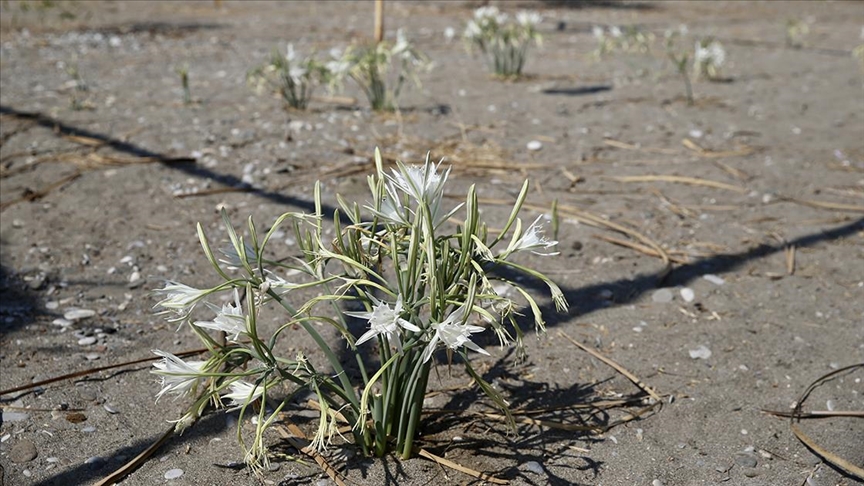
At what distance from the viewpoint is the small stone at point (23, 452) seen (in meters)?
2.00

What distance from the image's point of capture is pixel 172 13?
11.3m

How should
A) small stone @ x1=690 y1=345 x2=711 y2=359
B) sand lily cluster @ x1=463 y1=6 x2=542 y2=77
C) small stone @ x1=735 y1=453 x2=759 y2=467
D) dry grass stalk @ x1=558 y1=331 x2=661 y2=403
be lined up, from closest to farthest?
small stone @ x1=735 y1=453 x2=759 y2=467, dry grass stalk @ x1=558 y1=331 x2=661 y2=403, small stone @ x1=690 y1=345 x2=711 y2=359, sand lily cluster @ x1=463 y1=6 x2=542 y2=77

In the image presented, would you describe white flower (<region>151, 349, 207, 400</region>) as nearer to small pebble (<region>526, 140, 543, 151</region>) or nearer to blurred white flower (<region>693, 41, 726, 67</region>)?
small pebble (<region>526, 140, 543, 151</region>)

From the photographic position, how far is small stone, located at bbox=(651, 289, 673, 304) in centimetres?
300

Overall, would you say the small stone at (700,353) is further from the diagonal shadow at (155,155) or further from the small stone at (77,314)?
the small stone at (77,314)

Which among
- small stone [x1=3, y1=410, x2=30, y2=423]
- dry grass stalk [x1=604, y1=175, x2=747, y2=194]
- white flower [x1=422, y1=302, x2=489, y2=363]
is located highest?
white flower [x1=422, y1=302, x2=489, y2=363]

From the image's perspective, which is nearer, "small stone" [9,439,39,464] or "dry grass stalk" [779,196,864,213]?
"small stone" [9,439,39,464]

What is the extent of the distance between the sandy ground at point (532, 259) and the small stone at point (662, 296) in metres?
0.02

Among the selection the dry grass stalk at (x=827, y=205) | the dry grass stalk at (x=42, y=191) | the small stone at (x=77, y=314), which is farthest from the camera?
the dry grass stalk at (x=827, y=205)

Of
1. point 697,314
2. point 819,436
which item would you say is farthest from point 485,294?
point 697,314

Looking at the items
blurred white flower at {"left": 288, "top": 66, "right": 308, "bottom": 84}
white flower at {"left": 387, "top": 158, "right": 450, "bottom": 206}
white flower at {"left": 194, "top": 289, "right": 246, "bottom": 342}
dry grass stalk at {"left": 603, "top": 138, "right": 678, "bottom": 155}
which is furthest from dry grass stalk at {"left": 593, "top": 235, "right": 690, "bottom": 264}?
blurred white flower at {"left": 288, "top": 66, "right": 308, "bottom": 84}

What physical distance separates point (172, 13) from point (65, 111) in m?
6.79

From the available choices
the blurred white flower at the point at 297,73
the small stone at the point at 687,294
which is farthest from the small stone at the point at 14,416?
the blurred white flower at the point at 297,73

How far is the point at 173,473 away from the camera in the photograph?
6.47 ft
